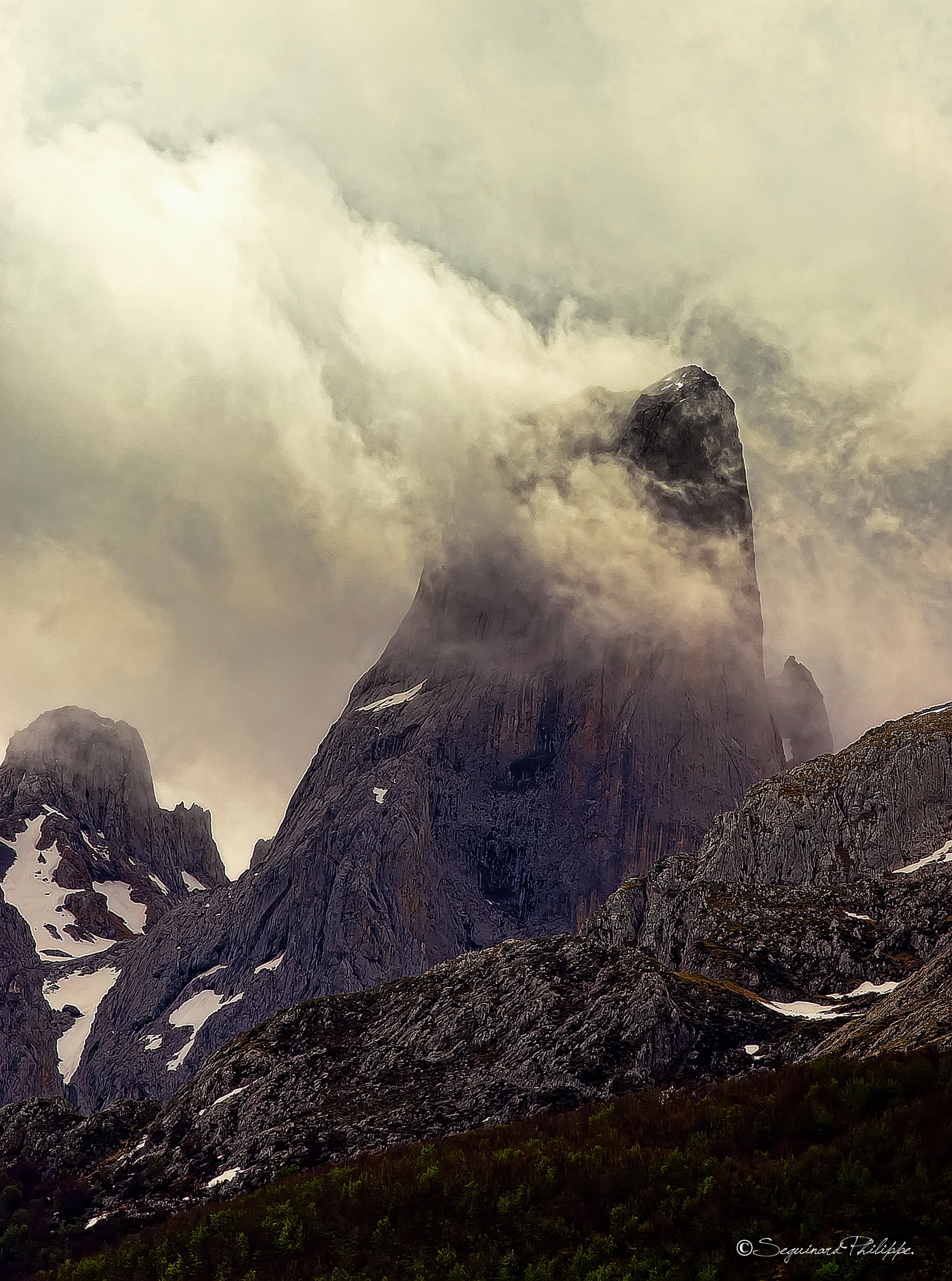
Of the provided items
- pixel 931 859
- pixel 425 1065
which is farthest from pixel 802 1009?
pixel 931 859

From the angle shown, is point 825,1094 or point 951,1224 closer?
point 951,1224

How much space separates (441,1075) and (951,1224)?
5367 centimetres

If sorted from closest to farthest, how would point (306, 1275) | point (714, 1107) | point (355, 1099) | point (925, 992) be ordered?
point (306, 1275), point (714, 1107), point (925, 992), point (355, 1099)

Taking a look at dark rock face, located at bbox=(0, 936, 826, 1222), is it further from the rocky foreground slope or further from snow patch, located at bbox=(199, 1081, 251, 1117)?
→ snow patch, located at bbox=(199, 1081, 251, 1117)

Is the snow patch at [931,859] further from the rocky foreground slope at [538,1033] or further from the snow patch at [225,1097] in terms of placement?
the snow patch at [225,1097]

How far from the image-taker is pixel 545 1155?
4884 centimetres

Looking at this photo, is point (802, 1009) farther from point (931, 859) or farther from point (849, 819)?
point (849, 819)

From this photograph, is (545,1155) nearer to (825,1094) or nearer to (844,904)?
(825,1094)

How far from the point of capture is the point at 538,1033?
84500 millimetres

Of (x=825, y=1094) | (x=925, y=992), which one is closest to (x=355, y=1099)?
(x=925, y=992)
